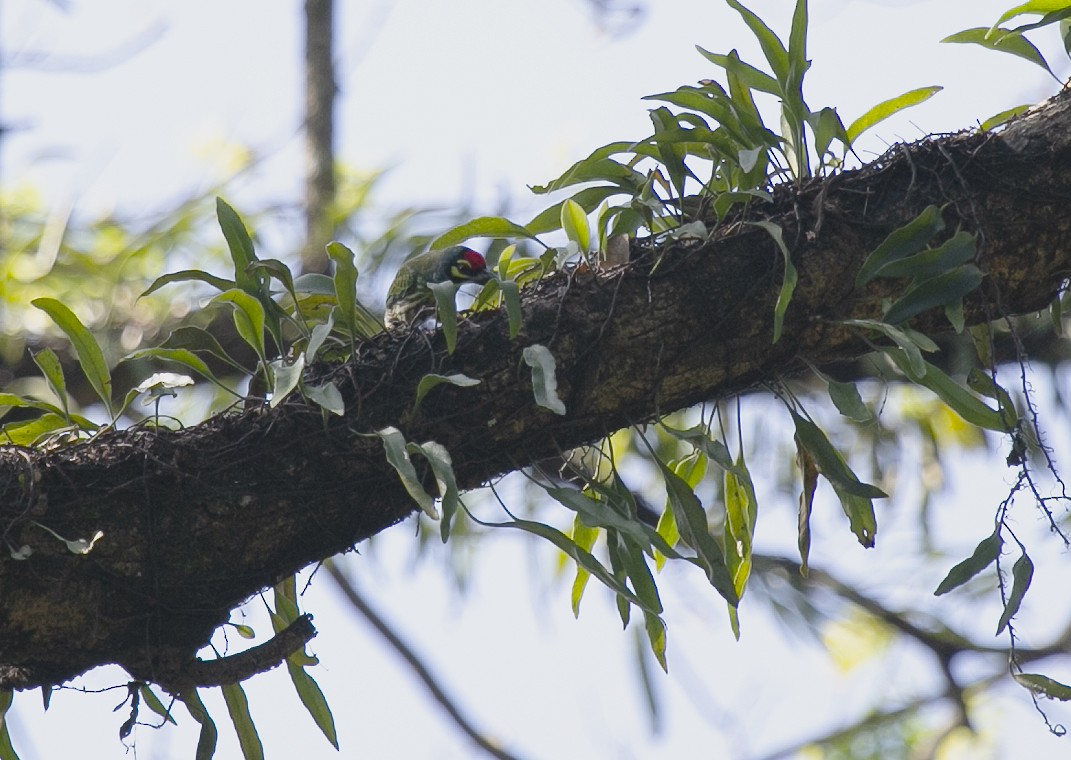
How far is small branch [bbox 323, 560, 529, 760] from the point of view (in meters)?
3.29

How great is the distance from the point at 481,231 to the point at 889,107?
25.7 inches

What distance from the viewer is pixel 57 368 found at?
171 centimetres

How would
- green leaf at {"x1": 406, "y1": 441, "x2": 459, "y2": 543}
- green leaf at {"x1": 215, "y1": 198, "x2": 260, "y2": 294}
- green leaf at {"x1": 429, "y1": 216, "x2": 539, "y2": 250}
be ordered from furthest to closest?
green leaf at {"x1": 429, "y1": 216, "x2": 539, "y2": 250}
green leaf at {"x1": 215, "y1": 198, "x2": 260, "y2": 294}
green leaf at {"x1": 406, "y1": 441, "x2": 459, "y2": 543}

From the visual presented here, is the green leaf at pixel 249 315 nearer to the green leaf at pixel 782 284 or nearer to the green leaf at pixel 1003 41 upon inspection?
the green leaf at pixel 782 284

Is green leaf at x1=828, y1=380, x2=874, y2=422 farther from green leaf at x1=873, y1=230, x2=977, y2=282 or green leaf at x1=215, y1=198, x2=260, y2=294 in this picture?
green leaf at x1=215, y1=198, x2=260, y2=294

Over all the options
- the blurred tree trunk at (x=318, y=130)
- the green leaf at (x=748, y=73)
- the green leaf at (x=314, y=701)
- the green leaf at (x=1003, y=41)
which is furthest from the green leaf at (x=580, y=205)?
the blurred tree trunk at (x=318, y=130)

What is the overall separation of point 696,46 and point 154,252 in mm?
2398

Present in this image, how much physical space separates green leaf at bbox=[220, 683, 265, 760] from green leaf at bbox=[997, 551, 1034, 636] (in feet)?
3.64

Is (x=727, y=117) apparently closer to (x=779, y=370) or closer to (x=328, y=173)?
(x=779, y=370)

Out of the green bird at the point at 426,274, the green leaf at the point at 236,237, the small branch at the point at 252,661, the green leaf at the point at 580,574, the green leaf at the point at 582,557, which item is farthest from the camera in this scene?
the green bird at the point at 426,274

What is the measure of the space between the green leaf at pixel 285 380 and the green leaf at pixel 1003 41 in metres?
1.09

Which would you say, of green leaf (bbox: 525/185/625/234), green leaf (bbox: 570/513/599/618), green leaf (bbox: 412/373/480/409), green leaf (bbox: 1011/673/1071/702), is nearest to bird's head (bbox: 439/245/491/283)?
green leaf (bbox: 525/185/625/234)

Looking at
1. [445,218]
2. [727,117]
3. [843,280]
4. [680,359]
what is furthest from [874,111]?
[445,218]

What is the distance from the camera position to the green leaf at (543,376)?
133cm
